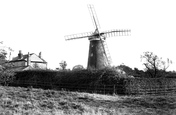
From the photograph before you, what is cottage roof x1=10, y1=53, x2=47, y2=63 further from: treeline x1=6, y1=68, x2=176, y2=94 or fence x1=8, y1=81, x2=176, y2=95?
fence x1=8, y1=81, x2=176, y2=95

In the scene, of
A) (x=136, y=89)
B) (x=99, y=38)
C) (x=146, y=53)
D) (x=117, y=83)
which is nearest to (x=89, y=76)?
(x=117, y=83)

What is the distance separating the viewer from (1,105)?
12.1m

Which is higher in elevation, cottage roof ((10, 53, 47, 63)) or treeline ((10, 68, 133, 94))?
cottage roof ((10, 53, 47, 63))

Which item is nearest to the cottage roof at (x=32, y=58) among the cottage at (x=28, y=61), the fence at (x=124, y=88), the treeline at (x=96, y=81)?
the cottage at (x=28, y=61)

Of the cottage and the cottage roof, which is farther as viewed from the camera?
the cottage roof

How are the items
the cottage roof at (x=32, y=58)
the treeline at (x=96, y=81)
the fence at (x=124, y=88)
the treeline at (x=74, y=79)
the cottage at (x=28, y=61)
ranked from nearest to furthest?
the fence at (x=124, y=88)
the treeline at (x=96, y=81)
the treeline at (x=74, y=79)
the cottage at (x=28, y=61)
the cottage roof at (x=32, y=58)

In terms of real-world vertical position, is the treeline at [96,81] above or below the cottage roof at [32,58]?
below

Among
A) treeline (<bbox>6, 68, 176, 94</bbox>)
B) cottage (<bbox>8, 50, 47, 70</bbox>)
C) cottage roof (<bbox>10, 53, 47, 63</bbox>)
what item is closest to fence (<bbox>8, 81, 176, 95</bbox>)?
treeline (<bbox>6, 68, 176, 94</bbox>)

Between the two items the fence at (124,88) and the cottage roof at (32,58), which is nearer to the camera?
the fence at (124,88)

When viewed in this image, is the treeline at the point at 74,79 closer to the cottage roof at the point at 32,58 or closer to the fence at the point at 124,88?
the fence at the point at 124,88

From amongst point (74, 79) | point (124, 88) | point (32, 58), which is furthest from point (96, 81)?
point (32, 58)


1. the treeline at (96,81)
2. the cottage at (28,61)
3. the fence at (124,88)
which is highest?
the cottage at (28,61)

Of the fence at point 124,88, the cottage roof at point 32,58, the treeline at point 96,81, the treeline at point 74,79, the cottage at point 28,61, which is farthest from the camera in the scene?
the cottage roof at point 32,58

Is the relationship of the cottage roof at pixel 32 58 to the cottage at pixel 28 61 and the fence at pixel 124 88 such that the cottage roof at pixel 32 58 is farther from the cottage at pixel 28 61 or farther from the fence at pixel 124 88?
the fence at pixel 124 88
